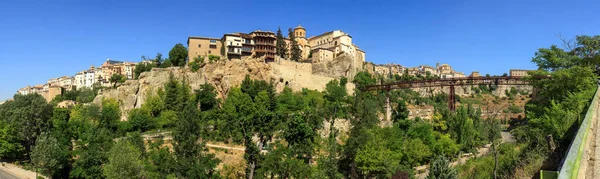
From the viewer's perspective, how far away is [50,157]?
34562 mm

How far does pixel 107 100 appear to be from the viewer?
171 ft

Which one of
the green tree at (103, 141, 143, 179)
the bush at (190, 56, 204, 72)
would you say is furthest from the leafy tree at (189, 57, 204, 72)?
the green tree at (103, 141, 143, 179)

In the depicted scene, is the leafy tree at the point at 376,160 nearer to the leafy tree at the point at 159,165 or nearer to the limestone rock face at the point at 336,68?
the leafy tree at the point at 159,165

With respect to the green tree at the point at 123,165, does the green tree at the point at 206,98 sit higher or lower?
higher

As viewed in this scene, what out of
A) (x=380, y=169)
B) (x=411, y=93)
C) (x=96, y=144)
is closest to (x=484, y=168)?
(x=380, y=169)

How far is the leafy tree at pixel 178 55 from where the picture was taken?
57.3 m

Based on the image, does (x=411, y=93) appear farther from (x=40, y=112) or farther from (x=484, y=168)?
(x=40, y=112)

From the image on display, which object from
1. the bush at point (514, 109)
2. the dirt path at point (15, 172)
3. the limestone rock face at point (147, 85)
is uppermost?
the limestone rock face at point (147, 85)

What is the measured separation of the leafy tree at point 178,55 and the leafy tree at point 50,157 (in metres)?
23.2

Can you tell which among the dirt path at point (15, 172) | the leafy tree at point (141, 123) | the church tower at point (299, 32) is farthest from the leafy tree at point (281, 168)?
the church tower at point (299, 32)

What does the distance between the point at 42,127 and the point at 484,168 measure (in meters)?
49.6

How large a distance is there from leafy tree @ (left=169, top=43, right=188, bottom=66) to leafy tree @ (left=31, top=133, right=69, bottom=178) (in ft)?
76.1

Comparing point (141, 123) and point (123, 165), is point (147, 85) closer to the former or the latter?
point (141, 123)

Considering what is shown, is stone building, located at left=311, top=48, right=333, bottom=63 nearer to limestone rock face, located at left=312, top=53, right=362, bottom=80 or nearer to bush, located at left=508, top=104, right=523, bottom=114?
limestone rock face, located at left=312, top=53, right=362, bottom=80
